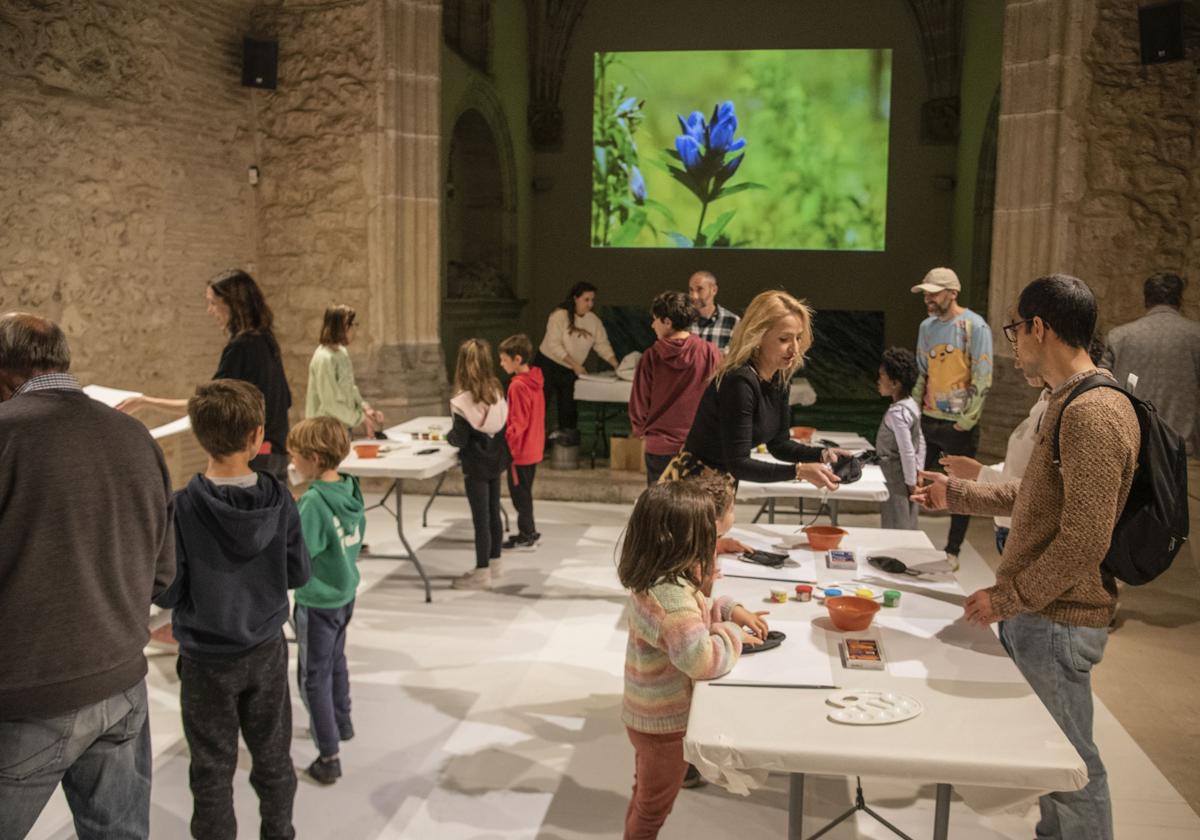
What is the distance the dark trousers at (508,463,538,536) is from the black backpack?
176 inches

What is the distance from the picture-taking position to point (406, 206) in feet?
27.6

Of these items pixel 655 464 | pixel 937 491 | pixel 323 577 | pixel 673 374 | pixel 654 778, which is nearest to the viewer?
pixel 654 778

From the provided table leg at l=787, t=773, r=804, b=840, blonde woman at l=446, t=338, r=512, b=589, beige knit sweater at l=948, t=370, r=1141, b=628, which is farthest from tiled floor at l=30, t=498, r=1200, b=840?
beige knit sweater at l=948, t=370, r=1141, b=628

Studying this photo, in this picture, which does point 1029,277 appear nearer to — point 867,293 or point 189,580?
point 867,293

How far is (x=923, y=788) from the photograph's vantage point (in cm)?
358

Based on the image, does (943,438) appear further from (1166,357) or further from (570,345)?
(570,345)

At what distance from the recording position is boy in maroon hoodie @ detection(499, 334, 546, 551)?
20.4 ft

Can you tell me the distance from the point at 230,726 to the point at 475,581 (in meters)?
3.06

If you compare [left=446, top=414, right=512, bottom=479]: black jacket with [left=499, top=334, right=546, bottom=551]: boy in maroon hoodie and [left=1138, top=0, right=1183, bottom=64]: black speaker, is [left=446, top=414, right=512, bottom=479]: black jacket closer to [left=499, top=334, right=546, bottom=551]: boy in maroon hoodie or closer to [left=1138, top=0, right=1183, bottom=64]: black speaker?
[left=499, top=334, right=546, bottom=551]: boy in maroon hoodie

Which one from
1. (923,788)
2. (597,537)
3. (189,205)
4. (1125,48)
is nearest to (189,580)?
(923,788)

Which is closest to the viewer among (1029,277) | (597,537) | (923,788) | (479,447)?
(923,788)

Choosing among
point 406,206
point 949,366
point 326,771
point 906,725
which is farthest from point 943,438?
point 406,206

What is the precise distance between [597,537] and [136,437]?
16.1 feet

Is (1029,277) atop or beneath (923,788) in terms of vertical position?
atop
